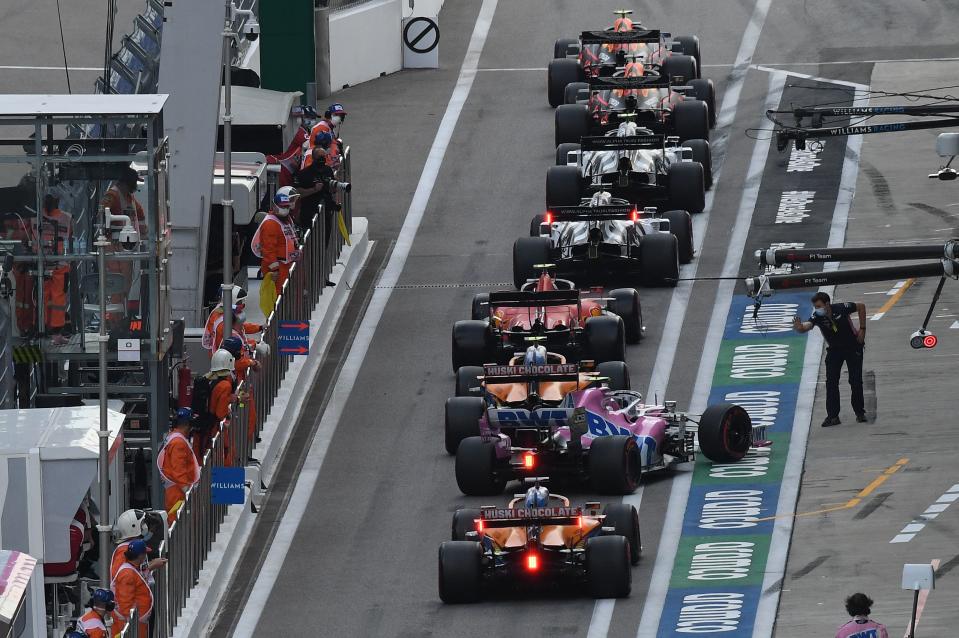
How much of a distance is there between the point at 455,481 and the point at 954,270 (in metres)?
7.39

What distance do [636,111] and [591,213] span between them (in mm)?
6763

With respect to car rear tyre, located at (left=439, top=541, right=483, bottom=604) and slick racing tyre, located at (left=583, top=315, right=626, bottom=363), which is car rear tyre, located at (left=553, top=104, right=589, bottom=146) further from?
car rear tyre, located at (left=439, top=541, right=483, bottom=604)

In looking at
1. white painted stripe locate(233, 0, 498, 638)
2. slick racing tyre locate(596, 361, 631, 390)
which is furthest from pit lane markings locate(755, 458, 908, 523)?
white painted stripe locate(233, 0, 498, 638)

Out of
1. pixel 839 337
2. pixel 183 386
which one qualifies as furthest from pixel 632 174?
pixel 183 386

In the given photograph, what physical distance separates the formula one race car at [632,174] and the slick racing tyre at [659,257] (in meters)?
2.58

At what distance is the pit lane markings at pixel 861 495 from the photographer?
27062 millimetres

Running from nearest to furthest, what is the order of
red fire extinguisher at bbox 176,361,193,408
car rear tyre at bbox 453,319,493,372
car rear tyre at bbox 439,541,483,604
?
car rear tyre at bbox 439,541,483,604 < red fire extinguisher at bbox 176,361,193,408 < car rear tyre at bbox 453,319,493,372

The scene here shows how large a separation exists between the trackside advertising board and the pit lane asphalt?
455mm

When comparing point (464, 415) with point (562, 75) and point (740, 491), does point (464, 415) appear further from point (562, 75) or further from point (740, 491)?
point (562, 75)

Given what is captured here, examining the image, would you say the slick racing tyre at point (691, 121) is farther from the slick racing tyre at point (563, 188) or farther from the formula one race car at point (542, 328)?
the formula one race car at point (542, 328)

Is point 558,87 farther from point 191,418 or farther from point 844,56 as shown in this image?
point 191,418

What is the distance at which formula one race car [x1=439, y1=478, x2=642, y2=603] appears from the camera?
961 inches

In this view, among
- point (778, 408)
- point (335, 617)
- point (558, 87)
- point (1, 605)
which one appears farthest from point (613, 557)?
point (558, 87)

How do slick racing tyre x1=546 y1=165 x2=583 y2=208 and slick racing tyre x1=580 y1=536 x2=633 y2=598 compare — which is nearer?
slick racing tyre x1=580 y1=536 x2=633 y2=598
